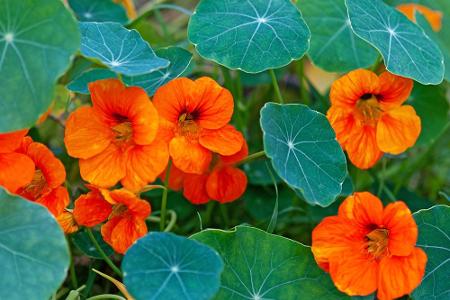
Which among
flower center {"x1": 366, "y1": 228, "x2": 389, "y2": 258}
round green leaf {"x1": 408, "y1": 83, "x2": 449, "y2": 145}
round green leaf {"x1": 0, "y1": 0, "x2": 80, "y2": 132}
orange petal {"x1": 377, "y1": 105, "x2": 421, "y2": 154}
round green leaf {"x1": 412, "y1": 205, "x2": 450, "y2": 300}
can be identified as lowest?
round green leaf {"x1": 408, "y1": 83, "x2": 449, "y2": 145}

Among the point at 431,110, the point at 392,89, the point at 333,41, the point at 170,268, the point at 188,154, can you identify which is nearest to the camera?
the point at 170,268

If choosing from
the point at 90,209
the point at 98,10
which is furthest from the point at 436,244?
the point at 98,10

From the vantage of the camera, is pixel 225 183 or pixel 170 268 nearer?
pixel 170 268

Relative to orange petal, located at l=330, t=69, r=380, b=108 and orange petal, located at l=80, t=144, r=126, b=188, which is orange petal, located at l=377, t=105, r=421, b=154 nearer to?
orange petal, located at l=330, t=69, r=380, b=108

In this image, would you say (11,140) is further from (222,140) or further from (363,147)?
(363,147)

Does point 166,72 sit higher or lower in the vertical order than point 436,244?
higher

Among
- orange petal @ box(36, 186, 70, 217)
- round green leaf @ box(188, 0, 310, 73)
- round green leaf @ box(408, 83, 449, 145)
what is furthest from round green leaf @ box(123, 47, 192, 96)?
round green leaf @ box(408, 83, 449, 145)

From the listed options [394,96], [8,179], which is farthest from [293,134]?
[8,179]

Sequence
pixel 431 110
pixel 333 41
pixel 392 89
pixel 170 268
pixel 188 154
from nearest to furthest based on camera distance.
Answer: pixel 170 268 → pixel 188 154 → pixel 392 89 → pixel 333 41 → pixel 431 110
